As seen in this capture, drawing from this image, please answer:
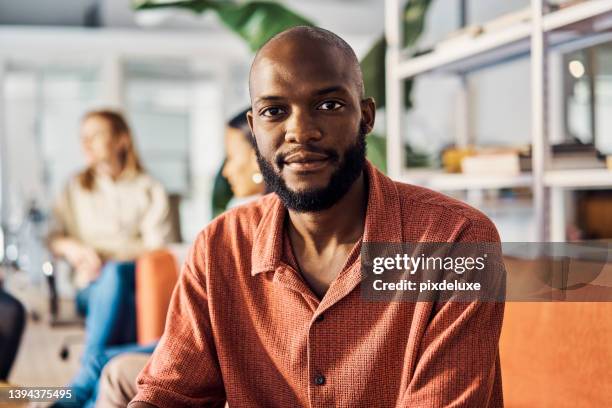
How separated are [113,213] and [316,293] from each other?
2747mm

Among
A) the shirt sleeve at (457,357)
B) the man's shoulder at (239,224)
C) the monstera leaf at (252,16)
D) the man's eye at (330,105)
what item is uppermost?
the monstera leaf at (252,16)

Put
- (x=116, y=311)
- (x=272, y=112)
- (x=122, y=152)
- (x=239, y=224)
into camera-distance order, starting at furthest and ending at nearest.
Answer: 1. (x=122, y=152)
2. (x=116, y=311)
3. (x=239, y=224)
4. (x=272, y=112)

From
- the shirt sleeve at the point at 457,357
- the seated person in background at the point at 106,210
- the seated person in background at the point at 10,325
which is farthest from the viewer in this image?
the seated person in background at the point at 106,210

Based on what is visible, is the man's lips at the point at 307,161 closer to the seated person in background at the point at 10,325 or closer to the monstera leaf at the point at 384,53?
the seated person in background at the point at 10,325

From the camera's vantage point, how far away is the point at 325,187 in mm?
1167

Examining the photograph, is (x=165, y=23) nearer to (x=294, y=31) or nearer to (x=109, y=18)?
(x=109, y=18)

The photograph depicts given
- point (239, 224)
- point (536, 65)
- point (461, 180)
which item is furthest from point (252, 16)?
point (239, 224)

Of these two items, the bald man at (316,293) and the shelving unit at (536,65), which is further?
the shelving unit at (536,65)

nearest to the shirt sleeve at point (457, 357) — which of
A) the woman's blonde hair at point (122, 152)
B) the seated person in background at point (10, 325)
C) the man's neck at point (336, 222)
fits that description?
the man's neck at point (336, 222)

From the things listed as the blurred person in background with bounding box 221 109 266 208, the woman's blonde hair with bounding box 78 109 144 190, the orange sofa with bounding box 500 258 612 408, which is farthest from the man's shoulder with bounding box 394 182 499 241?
the woman's blonde hair with bounding box 78 109 144 190

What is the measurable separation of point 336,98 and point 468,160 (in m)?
1.17

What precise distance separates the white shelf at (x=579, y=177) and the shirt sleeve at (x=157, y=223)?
2227 millimetres

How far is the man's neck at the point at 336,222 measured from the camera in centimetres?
123

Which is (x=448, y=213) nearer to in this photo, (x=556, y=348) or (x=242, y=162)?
(x=556, y=348)
